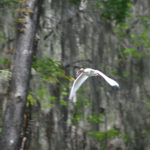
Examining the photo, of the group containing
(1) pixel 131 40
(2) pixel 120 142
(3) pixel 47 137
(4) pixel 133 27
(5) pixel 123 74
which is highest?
(4) pixel 133 27

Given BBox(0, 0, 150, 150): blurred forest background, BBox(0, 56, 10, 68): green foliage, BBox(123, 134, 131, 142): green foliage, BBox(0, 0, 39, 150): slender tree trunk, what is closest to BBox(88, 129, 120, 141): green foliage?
BBox(0, 0, 150, 150): blurred forest background

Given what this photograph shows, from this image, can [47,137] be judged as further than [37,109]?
Yes

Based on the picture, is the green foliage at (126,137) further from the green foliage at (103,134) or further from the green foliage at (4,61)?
the green foliage at (4,61)

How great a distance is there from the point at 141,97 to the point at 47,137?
4474mm

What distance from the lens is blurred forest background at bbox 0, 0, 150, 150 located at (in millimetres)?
3418

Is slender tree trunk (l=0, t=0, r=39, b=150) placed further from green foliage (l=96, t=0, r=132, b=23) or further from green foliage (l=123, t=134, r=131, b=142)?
green foliage (l=123, t=134, r=131, b=142)

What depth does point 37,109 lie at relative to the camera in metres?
4.44

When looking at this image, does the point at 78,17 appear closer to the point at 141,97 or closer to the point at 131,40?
the point at 131,40

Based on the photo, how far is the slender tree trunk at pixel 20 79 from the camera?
10.3 ft

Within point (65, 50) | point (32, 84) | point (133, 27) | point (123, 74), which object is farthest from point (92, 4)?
point (133, 27)

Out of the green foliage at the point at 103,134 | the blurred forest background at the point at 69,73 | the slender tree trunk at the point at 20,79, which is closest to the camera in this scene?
the slender tree trunk at the point at 20,79

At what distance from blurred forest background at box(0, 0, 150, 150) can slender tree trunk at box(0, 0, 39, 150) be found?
11 millimetres

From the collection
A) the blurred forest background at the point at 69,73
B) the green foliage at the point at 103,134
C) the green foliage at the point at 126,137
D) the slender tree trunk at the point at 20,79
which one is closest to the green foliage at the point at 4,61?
the blurred forest background at the point at 69,73

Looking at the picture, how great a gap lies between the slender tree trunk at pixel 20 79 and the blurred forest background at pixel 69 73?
0.01m
